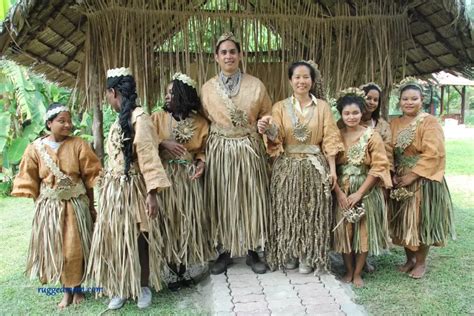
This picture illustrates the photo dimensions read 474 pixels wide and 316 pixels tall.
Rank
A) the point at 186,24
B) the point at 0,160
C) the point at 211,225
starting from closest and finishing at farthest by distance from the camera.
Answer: the point at 211,225
the point at 186,24
the point at 0,160

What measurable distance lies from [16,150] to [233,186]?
5.58 m

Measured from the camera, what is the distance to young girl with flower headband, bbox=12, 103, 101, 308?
2.93m

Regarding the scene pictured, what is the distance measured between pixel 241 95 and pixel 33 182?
1.55 metres

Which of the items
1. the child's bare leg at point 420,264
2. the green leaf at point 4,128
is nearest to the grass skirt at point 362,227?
the child's bare leg at point 420,264

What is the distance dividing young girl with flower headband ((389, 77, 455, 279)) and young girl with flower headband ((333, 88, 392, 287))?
24 centimetres

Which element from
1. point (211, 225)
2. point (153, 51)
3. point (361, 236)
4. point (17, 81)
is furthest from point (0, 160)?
point (361, 236)

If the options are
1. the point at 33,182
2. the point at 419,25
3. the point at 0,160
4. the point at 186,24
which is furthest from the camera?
the point at 0,160

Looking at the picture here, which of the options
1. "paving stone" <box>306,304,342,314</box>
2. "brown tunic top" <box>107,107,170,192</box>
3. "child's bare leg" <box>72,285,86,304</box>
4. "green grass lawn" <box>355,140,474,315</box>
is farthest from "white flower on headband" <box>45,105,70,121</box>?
"green grass lawn" <box>355,140,474,315</box>

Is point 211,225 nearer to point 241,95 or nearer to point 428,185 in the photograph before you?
point 241,95

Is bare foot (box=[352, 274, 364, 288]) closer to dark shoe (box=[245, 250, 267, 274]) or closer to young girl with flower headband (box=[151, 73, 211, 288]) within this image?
dark shoe (box=[245, 250, 267, 274])

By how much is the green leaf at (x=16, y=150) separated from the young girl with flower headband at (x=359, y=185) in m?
5.97

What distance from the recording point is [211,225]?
3.19 meters

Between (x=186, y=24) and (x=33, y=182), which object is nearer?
(x=33, y=182)

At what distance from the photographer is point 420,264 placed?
3488mm
